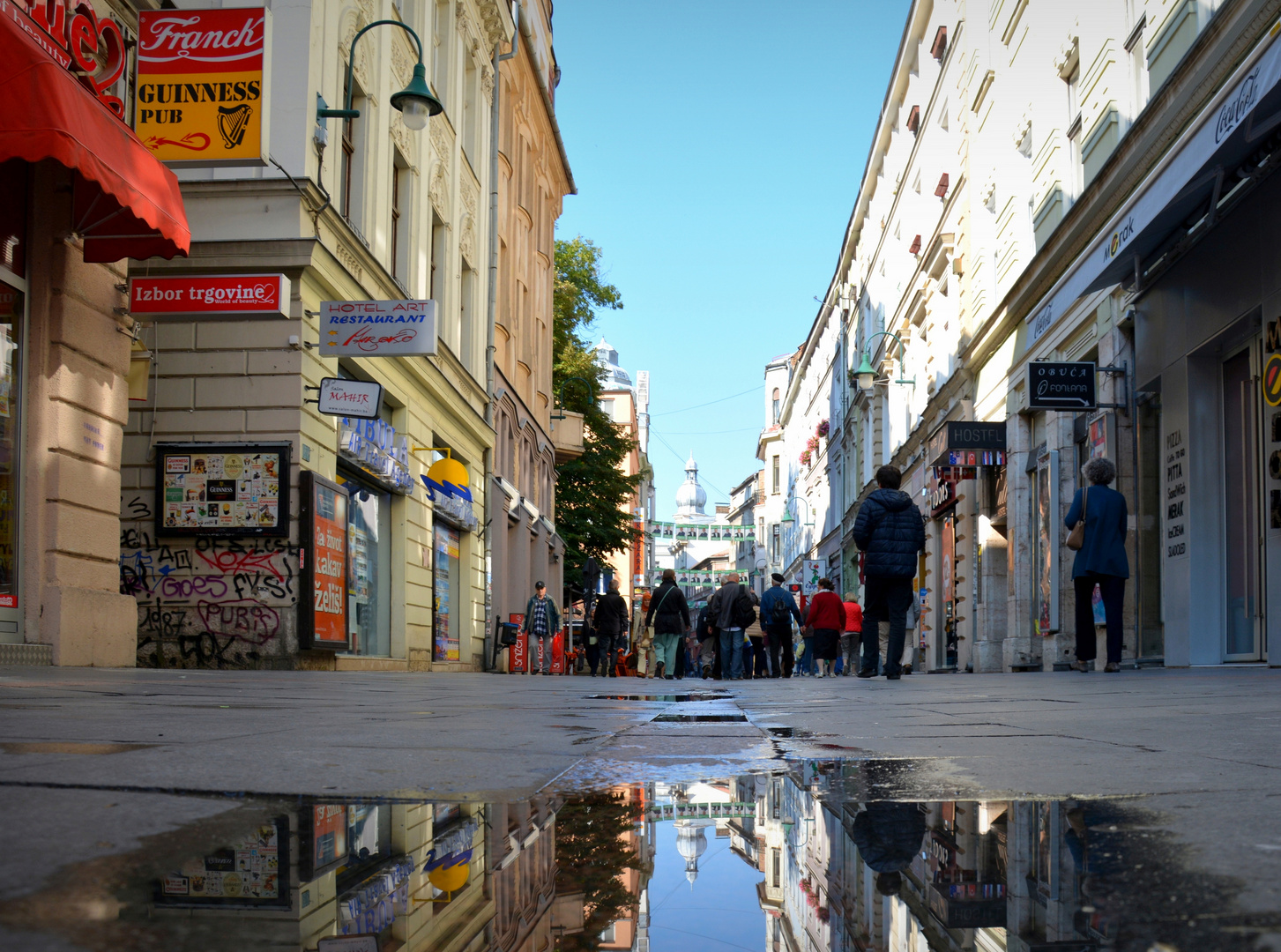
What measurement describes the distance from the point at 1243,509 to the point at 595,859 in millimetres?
12097

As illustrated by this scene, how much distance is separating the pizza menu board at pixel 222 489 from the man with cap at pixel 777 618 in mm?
9335

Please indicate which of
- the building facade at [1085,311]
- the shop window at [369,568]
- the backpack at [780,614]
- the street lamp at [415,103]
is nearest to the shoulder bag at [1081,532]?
the building facade at [1085,311]

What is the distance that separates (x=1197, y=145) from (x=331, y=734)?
9014mm

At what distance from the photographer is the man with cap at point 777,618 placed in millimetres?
21156

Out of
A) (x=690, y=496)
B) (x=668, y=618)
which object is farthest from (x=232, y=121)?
(x=690, y=496)

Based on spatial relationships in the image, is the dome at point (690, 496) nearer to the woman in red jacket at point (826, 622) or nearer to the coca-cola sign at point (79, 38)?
the woman in red jacket at point (826, 622)

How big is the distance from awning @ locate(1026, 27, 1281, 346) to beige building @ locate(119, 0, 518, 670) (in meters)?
8.52

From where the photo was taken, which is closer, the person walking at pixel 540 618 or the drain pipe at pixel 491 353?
the drain pipe at pixel 491 353

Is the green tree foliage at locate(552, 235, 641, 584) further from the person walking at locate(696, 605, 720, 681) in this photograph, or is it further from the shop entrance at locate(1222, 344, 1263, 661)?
the shop entrance at locate(1222, 344, 1263, 661)

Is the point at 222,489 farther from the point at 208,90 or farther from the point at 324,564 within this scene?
the point at 208,90

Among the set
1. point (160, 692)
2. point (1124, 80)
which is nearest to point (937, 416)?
point (1124, 80)

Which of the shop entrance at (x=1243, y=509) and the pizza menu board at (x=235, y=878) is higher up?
the shop entrance at (x=1243, y=509)

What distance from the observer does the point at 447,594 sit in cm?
2242

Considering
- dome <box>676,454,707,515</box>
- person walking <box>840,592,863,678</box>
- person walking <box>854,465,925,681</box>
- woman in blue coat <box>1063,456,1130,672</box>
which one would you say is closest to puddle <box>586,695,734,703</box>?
person walking <box>854,465,925,681</box>
